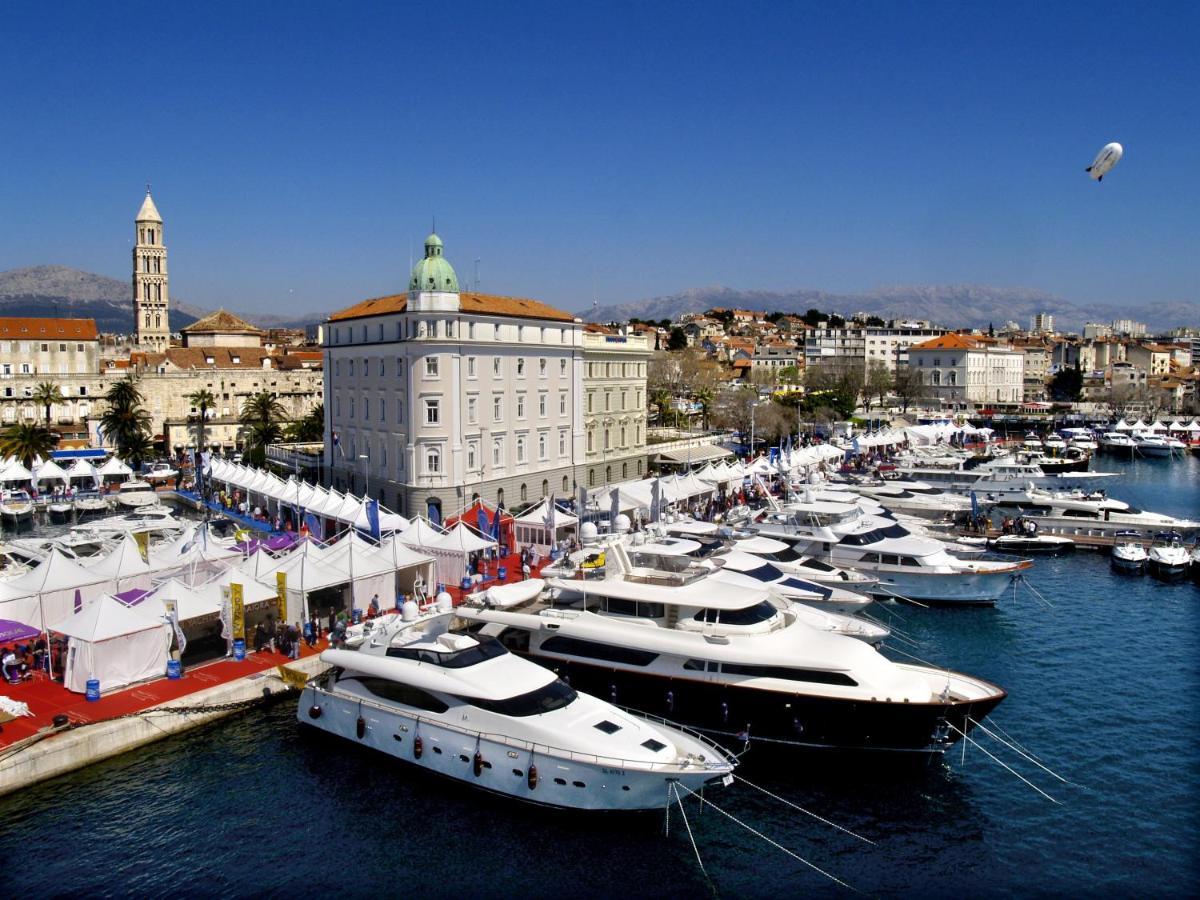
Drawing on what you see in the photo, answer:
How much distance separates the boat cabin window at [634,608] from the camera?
22.5m

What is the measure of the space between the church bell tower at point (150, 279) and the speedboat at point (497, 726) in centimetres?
10214

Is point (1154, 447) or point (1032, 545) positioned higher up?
point (1154, 447)

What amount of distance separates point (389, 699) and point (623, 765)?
19.5 feet

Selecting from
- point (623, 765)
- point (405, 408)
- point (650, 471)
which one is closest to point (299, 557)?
point (623, 765)

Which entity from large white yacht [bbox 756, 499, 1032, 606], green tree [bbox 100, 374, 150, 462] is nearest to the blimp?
large white yacht [bbox 756, 499, 1032, 606]

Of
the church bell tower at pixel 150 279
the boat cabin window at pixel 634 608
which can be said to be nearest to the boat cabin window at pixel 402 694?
the boat cabin window at pixel 634 608

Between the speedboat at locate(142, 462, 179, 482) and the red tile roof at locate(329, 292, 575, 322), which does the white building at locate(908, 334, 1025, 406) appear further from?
the speedboat at locate(142, 462, 179, 482)

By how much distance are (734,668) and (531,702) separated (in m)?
5.03

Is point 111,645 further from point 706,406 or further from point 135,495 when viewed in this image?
point 706,406

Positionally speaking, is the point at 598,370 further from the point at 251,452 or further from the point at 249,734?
the point at 249,734

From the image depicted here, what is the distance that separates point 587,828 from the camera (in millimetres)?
17328

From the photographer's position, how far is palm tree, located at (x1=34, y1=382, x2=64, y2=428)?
69750mm

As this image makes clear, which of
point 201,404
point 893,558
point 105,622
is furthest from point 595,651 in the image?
point 201,404

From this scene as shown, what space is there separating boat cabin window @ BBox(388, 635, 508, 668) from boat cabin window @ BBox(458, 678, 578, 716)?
3.38 ft
